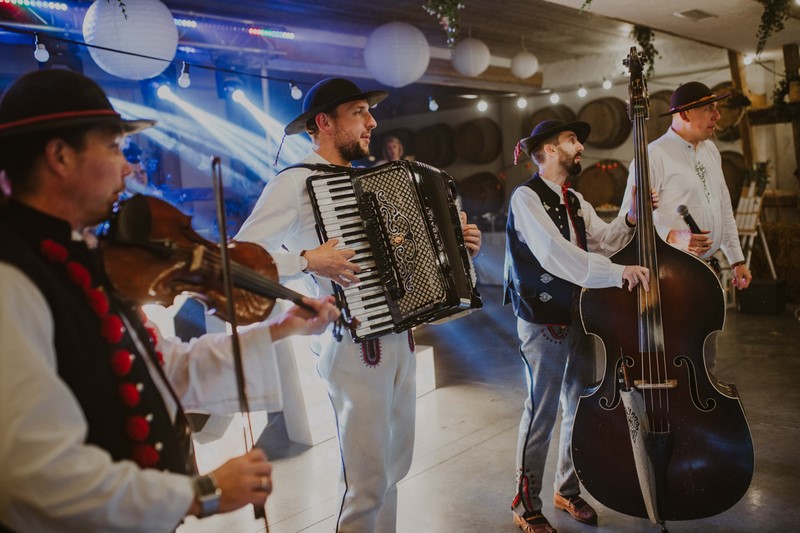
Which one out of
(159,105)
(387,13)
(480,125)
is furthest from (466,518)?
(480,125)

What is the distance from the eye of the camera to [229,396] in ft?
5.30

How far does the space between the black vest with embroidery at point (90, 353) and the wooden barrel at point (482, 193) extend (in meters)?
10.6

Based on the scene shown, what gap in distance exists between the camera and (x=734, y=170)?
29.9 feet

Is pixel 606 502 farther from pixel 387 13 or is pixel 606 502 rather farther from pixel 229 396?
pixel 387 13

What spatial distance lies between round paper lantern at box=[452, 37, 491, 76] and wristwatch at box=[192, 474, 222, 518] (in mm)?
6356

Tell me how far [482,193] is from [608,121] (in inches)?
95.3

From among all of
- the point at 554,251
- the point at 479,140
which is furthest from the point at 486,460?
the point at 479,140

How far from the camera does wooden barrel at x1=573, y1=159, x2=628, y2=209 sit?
34.6ft

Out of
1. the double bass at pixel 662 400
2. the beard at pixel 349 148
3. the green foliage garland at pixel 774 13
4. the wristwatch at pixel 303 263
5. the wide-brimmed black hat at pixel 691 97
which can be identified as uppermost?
the green foliage garland at pixel 774 13

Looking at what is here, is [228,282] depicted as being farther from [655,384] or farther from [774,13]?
[774,13]

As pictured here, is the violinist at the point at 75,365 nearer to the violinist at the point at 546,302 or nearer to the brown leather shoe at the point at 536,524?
the violinist at the point at 546,302

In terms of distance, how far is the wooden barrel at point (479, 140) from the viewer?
11883mm

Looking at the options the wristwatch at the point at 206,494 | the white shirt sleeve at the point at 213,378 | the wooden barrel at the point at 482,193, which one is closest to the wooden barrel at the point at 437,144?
the wooden barrel at the point at 482,193

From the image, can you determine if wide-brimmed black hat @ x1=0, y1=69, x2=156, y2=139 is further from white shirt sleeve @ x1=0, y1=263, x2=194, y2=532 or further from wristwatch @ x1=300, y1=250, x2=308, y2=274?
wristwatch @ x1=300, y1=250, x2=308, y2=274
